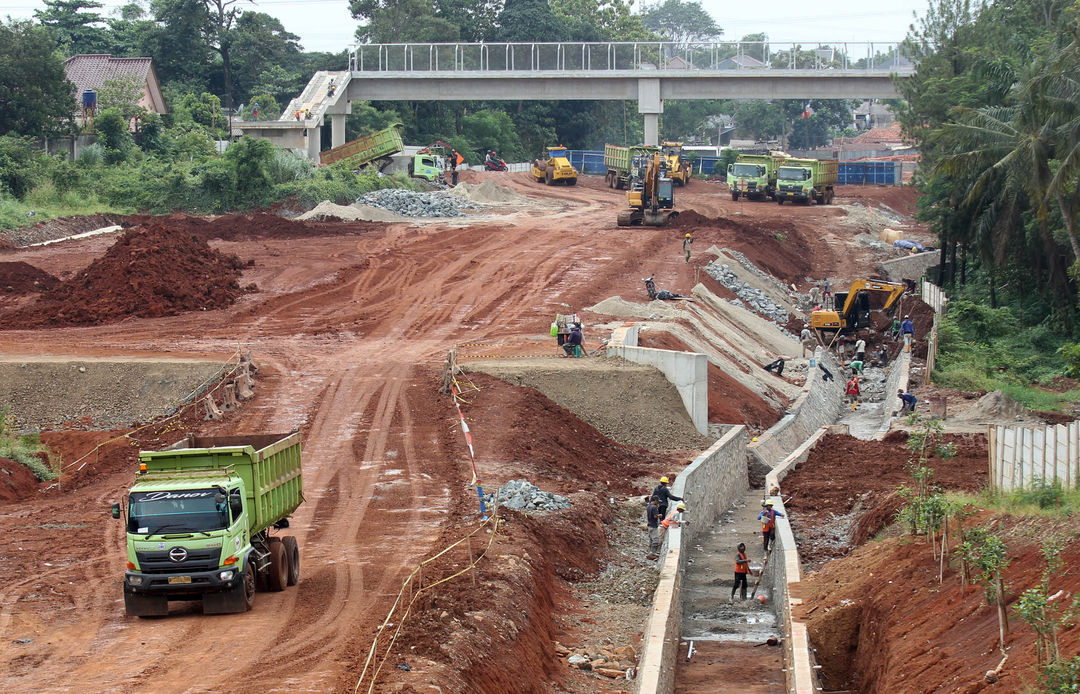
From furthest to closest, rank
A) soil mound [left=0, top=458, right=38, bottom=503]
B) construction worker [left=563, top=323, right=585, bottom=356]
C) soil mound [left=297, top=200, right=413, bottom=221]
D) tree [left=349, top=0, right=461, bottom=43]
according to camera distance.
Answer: tree [left=349, top=0, right=461, bottom=43]
soil mound [left=297, top=200, right=413, bottom=221]
construction worker [left=563, top=323, right=585, bottom=356]
soil mound [left=0, top=458, right=38, bottom=503]

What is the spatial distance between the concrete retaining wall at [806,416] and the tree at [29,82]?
135ft

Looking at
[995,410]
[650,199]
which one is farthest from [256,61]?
[995,410]

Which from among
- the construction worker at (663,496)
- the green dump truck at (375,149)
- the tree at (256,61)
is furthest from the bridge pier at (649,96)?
the construction worker at (663,496)

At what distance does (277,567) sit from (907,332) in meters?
33.1

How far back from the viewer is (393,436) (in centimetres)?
2812

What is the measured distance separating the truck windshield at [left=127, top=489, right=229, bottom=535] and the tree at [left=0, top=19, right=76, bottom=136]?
5289 cm

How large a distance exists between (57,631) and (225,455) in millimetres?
3057

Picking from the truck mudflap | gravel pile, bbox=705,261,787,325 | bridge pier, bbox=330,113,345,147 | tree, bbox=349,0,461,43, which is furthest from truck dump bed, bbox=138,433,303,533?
tree, bbox=349,0,461,43

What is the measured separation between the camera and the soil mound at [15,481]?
2439 cm

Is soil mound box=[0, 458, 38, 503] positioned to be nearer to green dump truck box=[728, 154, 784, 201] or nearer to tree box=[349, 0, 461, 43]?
green dump truck box=[728, 154, 784, 201]

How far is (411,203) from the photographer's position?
63.3 metres

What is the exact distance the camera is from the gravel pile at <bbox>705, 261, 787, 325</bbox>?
48.8 m

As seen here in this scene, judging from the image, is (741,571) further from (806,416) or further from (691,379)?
(806,416)

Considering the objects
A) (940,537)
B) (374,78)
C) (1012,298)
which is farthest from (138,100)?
(940,537)
